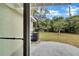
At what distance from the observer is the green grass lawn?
2858 millimetres

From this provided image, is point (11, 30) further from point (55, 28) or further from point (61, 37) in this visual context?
point (61, 37)

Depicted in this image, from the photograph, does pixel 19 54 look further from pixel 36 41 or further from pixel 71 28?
pixel 71 28

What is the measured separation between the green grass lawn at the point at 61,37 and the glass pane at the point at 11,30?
0.48 meters

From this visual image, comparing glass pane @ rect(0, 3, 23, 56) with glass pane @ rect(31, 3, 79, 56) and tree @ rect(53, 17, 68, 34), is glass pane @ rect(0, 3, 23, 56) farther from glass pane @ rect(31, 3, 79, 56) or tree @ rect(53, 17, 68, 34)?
tree @ rect(53, 17, 68, 34)

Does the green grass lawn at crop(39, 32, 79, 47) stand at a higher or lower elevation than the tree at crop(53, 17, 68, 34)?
lower

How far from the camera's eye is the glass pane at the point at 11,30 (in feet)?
10.1

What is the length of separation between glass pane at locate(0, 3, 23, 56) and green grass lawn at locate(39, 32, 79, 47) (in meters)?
0.48

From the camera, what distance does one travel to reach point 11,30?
3.15 m

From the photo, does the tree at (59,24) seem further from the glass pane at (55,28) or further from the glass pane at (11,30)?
the glass pane at (11,30)

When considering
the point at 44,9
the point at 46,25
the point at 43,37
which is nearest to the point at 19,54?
the point at 43,37

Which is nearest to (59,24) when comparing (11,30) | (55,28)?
(55,28)

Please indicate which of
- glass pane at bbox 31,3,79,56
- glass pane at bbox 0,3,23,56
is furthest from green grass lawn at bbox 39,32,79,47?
glass pane at bbox 0,3,23,56

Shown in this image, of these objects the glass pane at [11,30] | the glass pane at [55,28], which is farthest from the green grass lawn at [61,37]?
the glass pane at [11,30]

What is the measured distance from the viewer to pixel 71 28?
2.86 metres
